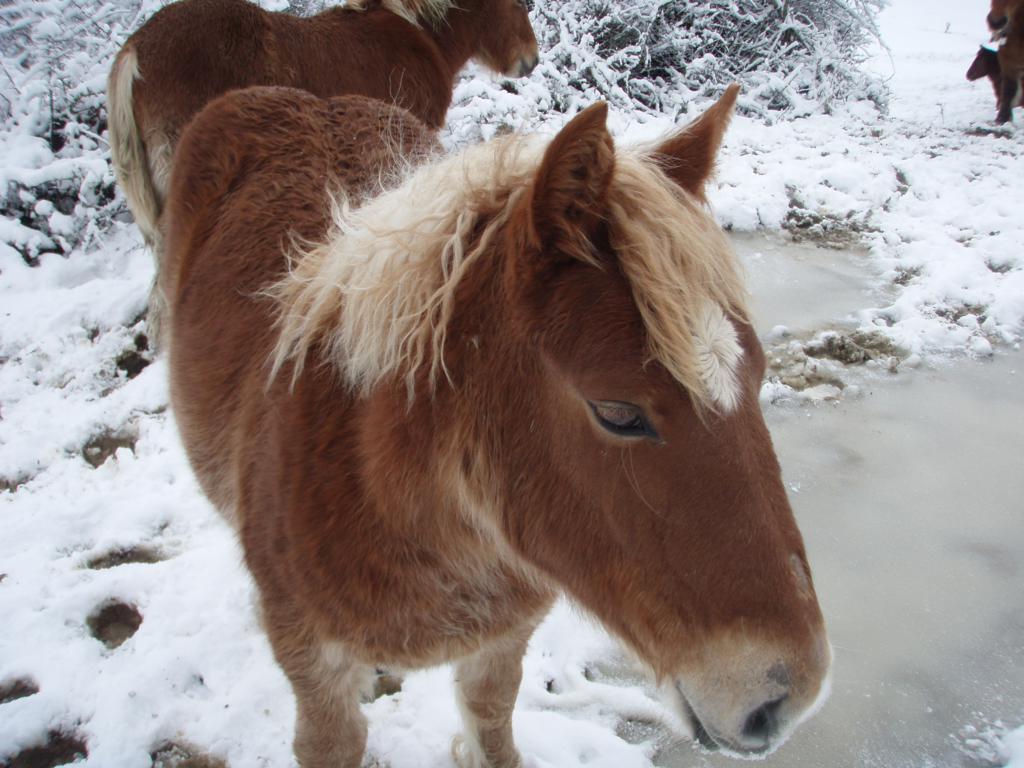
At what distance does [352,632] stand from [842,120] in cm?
975

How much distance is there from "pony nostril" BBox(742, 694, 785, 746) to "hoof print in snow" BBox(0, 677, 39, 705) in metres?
2.63

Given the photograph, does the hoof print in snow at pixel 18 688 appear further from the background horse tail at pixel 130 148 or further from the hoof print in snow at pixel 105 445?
the background horse tail at pixel 130 148

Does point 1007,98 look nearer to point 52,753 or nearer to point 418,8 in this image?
point 418,8

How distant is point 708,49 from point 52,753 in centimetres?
1094

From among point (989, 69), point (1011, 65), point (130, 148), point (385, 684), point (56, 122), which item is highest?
point (130, 148)

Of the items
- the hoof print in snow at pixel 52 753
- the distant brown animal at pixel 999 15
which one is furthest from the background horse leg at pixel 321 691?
the distant brown animal at pixel 999 15

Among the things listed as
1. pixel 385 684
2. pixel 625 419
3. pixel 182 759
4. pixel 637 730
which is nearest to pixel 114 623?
pixel 182 759

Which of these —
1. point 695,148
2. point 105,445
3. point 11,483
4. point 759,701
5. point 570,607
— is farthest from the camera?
point 105,445

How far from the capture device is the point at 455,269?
1299 mm

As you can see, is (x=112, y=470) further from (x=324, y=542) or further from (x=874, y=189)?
(x=874, y=189)

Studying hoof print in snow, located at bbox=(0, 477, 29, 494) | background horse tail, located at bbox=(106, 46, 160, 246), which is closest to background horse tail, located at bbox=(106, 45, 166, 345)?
background horse tail, located at bbox=(106, 46, 160, 246)

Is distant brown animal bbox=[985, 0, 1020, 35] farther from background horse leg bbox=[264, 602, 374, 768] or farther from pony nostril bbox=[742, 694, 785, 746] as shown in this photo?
background horse leg bbox=[264, 602, 374, 768]

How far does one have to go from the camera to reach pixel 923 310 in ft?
14.5

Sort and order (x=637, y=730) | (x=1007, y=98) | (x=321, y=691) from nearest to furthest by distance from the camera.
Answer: (x=321, y=691) < (x=637, y=730) < (x=1007, y=98)
